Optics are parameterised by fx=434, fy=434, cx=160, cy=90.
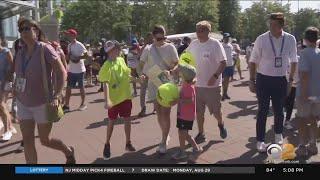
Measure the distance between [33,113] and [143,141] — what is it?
2.04m

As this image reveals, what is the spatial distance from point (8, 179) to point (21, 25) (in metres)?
1.49

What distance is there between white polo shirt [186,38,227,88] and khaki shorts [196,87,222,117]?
68mm

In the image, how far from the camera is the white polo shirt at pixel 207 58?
5.62m

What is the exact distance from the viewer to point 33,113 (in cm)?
424

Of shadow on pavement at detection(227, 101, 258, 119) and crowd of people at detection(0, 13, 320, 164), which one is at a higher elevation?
crowd of people at detection(0, 13, 320, 164)

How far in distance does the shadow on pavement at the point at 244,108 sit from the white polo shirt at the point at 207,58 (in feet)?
7.42

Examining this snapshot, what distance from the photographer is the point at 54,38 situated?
17.8 metres

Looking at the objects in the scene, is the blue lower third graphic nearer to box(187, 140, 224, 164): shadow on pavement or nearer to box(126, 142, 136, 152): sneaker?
box(187, 140, 224, 164): shadow on pavement

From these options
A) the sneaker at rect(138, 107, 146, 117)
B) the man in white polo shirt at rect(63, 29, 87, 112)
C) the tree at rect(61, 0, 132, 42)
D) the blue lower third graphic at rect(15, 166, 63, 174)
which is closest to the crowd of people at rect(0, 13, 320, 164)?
the blue lower third graphic at rect(15, 166, 63, 174)

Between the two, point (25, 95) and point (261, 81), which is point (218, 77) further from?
point (25, 95)

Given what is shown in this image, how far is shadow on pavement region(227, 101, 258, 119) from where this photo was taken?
26.0 feet

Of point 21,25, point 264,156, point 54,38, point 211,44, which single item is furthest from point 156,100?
point 54,38

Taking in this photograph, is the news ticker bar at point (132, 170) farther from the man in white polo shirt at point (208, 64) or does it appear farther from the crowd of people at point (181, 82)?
the man in white polo shirt at point (208, 64)

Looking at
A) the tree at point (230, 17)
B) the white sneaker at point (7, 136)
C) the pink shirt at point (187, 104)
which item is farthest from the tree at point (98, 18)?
the pink shirt at point (187, 104)
